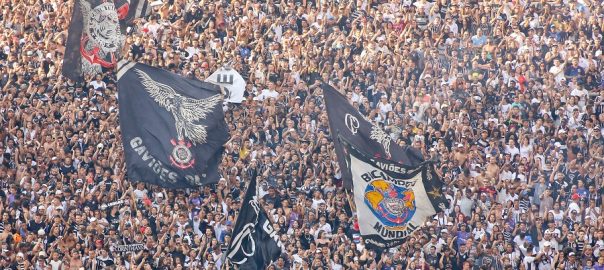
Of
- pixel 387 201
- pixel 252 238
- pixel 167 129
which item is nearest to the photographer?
pixel 252 238

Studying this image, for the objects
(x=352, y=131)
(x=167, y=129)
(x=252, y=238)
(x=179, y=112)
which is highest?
(x=352, y=131)

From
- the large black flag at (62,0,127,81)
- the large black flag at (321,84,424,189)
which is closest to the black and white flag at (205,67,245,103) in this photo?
the large black flag at (62,0,127,81)

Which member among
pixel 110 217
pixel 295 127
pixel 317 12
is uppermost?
pixel 317 12

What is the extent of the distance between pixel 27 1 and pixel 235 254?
13.0 metres

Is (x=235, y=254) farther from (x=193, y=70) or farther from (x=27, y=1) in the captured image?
(x=27, y=1)

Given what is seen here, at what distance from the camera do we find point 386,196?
30.3m

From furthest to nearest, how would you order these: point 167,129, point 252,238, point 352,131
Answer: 1. point 167,129
2. point 352,131
3. point 252,238

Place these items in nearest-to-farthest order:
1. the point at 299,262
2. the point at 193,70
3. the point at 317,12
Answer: the point at 299,262, the point at 193,70, the point at 317,12

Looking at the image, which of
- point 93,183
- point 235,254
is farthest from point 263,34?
point 235,254

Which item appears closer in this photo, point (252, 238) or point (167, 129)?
point (252, 238)

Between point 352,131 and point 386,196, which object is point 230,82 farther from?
point 386,196

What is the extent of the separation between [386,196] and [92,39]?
796 centimetres

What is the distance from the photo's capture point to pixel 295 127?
116ft

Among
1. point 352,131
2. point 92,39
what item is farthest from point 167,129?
point 352,131
